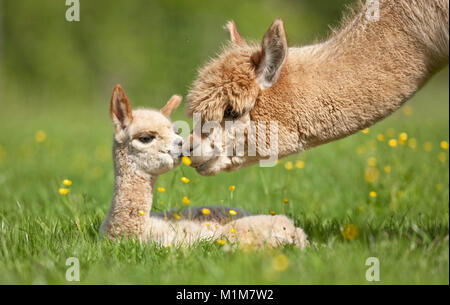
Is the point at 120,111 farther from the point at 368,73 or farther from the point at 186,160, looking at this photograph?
the point at 368,73

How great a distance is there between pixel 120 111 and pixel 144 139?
30 cm

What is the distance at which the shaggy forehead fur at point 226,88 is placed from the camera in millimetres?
3838

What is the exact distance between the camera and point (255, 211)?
5.29 metres

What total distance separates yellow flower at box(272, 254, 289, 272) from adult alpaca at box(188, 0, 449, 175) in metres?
1.02

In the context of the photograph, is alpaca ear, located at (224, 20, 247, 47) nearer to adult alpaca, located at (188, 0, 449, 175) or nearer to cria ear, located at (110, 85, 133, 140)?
adult alpaca, located at (188, 0, 449, 175)

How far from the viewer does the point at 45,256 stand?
3.65 metres

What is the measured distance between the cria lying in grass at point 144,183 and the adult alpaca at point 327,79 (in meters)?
0.31

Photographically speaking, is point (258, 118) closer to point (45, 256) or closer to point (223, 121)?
point (223, 121)

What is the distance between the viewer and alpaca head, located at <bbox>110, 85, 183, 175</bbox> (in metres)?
4.11

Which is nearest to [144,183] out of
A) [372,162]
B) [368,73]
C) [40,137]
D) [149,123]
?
[149,123]

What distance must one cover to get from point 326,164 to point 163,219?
12.8ft

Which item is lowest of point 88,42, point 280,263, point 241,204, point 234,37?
point 280,263

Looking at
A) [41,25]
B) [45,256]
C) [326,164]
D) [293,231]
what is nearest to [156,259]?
[45,256]
